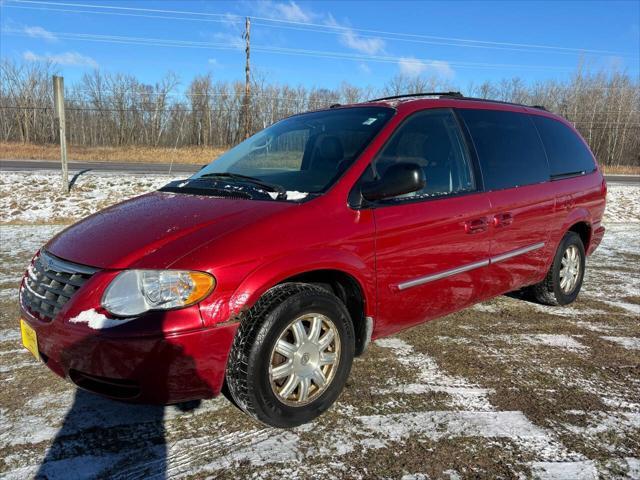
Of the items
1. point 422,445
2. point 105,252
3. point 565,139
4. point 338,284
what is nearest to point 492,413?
point 422,445

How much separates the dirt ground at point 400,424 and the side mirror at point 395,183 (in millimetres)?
1263

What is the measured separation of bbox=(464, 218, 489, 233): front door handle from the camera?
3389 millimetres

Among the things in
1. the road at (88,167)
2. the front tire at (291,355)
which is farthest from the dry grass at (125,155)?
the front tire at (291,355)

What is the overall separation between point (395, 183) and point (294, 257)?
0.78 meters

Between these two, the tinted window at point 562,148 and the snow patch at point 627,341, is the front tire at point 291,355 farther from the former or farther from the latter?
the tinted window at point 562,148

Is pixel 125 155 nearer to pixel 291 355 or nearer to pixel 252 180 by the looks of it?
pixel 252 180

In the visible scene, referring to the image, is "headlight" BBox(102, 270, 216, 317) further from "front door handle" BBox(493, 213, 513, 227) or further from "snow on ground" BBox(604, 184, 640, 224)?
"snow on ground" BBox(604, 184, 640, 224)

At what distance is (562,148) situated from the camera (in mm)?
4578

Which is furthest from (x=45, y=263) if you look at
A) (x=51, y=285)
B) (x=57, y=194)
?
(x=57, y=194)

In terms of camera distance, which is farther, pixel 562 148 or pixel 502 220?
pixel 562 148

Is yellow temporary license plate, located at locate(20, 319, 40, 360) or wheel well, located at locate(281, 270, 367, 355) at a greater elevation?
wheel well, located at locate(281, 270, 367, 355)

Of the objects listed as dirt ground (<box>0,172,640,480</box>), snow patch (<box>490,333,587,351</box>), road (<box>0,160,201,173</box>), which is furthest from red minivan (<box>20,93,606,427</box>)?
road (<box>0,160,201,173</box>)

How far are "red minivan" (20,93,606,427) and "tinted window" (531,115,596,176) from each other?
350 millimetres

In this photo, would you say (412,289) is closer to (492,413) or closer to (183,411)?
(492,413)
